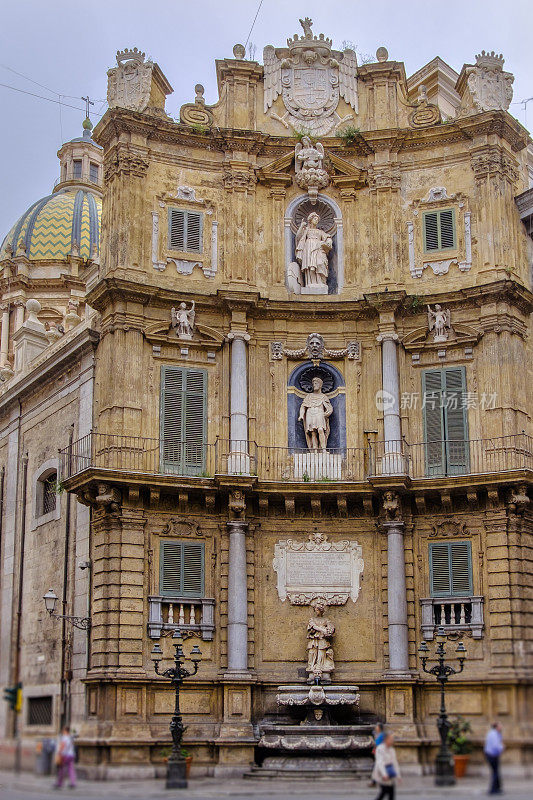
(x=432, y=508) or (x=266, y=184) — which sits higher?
(x=266, y=184)

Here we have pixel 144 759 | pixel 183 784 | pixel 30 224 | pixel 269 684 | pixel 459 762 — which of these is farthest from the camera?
pixel 30 224

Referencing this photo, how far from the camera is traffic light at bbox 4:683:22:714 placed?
2139cm

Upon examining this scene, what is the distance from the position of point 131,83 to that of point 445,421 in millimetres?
12403

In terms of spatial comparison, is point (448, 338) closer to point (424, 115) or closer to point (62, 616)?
point (424, 115)

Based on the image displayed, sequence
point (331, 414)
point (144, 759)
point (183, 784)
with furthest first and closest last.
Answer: point (331, 414)
point (144, 759)
point (183, 784)

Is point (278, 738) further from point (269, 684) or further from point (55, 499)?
point (55, 499)

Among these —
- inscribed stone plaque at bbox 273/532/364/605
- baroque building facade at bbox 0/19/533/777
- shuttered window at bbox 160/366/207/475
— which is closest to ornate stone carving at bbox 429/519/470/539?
baroque building facade at bbox 0/19/533/777

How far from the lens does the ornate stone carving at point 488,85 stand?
1236 inches

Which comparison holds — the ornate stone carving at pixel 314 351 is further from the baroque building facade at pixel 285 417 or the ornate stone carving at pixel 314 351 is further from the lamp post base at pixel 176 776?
the lamp post base at pixel 176 776

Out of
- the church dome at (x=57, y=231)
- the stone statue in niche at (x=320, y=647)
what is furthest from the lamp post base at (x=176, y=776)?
the church dome at (x=57, y=231)

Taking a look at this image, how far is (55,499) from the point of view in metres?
32.2

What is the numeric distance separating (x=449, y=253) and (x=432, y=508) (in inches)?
270

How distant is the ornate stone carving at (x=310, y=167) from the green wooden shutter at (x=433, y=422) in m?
5.98

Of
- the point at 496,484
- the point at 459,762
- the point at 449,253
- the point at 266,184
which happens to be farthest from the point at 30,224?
the point at 459,762
